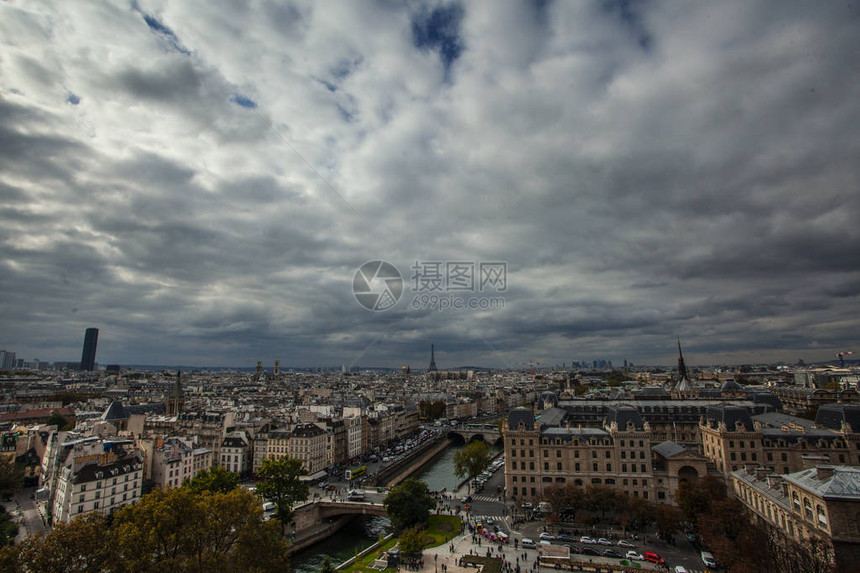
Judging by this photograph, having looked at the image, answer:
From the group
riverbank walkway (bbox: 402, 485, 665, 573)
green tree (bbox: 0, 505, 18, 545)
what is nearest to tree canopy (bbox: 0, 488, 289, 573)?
riverbank walkway (bbox: 402, 485, 665, 573)

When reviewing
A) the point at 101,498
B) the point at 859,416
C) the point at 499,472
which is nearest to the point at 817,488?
the point at 859,416

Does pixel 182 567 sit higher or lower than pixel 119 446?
lower

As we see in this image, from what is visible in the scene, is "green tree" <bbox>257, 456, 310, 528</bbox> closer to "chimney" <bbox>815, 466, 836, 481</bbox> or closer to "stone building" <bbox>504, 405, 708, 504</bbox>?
"stone building" <bbox>504, 405, 708, 504</bbox>

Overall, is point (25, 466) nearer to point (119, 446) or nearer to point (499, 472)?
point (119, 446)

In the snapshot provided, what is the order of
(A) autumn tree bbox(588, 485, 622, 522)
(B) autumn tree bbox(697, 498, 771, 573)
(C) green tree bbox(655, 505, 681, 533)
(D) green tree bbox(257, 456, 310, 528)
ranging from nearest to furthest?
(B) autumn tree bbox(697, 498, 771, 573) < (C) green tree bbox(655, 505, 681, 533) < (A) autumn tree bbox(588, 485, 622, 522) < (D) green tree bbox(257, 456, 310, 528)

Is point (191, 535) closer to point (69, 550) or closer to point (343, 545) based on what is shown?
point (69, 550)

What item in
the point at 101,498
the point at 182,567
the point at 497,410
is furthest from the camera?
the point at 497,410

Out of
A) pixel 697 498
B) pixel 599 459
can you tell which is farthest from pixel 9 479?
pixel 697 498

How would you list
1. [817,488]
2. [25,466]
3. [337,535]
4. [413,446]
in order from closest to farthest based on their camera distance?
[817,488] → [337,535] → [25,466] → [413,446]
